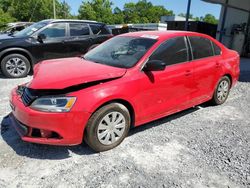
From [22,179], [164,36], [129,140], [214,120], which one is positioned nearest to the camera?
[22,179]

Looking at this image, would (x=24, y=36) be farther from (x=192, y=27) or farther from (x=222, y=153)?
(x=192, y=27)

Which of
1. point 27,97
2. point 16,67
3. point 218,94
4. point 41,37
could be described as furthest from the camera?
point 41,37

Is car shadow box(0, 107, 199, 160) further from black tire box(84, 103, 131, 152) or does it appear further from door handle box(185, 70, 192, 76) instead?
door handle box(185, 70, 192, 76)

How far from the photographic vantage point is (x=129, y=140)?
366cm

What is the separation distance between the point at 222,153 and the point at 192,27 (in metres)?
12.8

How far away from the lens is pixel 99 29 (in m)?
8.39

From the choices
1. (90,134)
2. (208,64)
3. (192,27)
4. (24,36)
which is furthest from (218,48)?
(192,27)

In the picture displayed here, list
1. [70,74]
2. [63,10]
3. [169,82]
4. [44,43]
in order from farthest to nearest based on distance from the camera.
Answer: [63,10] < [44,43] < [169,82] < [70,74]

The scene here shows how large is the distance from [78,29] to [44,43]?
48.4 inches

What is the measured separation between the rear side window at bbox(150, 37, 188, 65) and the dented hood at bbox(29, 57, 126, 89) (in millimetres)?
695

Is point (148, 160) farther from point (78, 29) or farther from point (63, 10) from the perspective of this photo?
point (63, 10)

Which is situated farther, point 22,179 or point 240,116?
point 240,116

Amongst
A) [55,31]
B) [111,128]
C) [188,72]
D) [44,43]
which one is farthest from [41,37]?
[111,128]

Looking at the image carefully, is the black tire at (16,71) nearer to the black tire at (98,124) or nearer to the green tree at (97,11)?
the black tire at (98,124)
